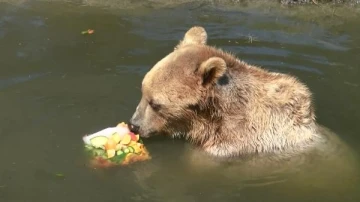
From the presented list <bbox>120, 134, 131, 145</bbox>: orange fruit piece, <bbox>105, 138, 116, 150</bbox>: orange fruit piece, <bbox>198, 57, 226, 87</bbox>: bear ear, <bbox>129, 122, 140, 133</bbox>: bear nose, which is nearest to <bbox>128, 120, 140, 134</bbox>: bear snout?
<bbox>129, 122, 140, 133</bbox>: bear nose

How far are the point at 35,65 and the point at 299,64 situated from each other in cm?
395

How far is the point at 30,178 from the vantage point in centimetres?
704

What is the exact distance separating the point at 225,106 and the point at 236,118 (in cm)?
19

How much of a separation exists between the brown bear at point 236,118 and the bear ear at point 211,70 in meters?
0.01

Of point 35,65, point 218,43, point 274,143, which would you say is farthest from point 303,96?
point 35,65

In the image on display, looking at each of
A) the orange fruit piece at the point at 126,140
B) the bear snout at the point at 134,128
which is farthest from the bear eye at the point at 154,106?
the orange fruit piece at the point at 126,140

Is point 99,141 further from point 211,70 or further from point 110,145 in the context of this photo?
point 211,70

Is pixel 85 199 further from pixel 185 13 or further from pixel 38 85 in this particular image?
pixel 185 13

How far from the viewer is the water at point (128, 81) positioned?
703 centimetres

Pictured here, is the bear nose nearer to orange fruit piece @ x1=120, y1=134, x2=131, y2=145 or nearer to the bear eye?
orange fruit piece @ x1=120, y1=134, x2=131, y2=145

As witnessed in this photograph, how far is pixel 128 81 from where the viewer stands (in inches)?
357

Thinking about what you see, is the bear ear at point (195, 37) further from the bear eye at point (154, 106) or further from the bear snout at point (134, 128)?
the bear snout at point (134, 128)

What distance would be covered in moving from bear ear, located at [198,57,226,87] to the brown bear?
0.04 ft

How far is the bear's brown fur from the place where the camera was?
7.03 m
